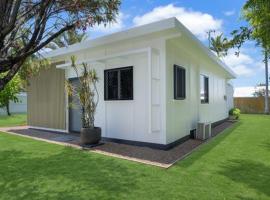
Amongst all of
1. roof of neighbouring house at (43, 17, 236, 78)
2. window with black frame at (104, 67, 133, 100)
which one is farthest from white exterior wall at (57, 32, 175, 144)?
roof of neighbouring house at (43, 17, 236, 78)

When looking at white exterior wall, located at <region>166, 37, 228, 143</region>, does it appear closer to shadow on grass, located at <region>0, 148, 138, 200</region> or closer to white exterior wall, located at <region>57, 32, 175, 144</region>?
white exterior wall, located at <region>57, 32, 175, 144</region>

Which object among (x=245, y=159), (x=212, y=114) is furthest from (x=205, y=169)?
(x=212, y=114)

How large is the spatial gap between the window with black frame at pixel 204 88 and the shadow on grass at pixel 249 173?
5.15 meters

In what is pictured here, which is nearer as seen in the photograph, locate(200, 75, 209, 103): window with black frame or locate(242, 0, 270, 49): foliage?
locate(242, 0, 270, 49): foliage

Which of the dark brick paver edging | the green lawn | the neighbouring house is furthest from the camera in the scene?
the neighbouring house

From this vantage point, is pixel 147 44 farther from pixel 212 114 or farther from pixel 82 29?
pixel 212 114

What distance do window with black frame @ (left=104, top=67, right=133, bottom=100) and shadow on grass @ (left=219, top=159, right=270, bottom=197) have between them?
354cm

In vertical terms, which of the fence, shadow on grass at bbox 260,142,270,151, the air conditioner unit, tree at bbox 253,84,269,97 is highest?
tree at bbox 253,84,269,97

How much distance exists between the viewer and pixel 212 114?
39.1ft

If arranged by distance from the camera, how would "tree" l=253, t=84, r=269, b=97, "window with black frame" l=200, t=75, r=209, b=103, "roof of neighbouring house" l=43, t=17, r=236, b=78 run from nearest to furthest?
"roof of neighbouring house" l=43, t=17, r=236, b=78
"window with black frame" l=200, t=75, r=209, b=103
"tree" l=253, t=84, r=269, b=97

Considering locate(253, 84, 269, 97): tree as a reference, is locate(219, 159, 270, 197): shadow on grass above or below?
below

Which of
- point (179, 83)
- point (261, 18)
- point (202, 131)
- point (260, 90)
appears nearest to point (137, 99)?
point (179, 83)

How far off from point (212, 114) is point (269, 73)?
13.8 metres

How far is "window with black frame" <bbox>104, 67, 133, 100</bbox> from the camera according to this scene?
7219 millimetres
